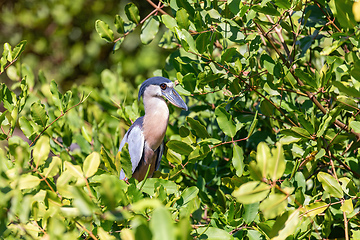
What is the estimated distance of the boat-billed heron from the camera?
1.72m

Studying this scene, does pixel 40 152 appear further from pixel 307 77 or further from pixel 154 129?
pixel 154 129

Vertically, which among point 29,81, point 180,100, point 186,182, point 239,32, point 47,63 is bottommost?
point 47,63

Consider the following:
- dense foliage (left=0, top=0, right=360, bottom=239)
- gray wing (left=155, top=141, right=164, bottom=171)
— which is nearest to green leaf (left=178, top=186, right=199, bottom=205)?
dense foliage (left=0, top=0, right=360, bottom=239)

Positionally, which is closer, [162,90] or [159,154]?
[162,90]

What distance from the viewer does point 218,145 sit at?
3.68 ft

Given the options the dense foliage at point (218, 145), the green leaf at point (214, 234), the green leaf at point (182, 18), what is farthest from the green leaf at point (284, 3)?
the green leaf at point (214, 234)

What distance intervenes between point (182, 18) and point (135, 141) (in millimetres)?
827

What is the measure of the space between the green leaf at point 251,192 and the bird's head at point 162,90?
998 millimetres

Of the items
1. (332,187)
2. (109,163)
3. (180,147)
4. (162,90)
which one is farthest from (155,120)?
(332,187)

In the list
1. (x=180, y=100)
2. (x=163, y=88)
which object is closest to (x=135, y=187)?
(x=180, y=100)

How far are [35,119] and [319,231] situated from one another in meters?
1.00

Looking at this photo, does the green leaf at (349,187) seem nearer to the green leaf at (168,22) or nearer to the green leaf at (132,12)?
the green leaf at (168,22)

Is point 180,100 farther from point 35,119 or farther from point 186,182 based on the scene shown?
point 35,119

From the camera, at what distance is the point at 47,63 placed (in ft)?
14.0
